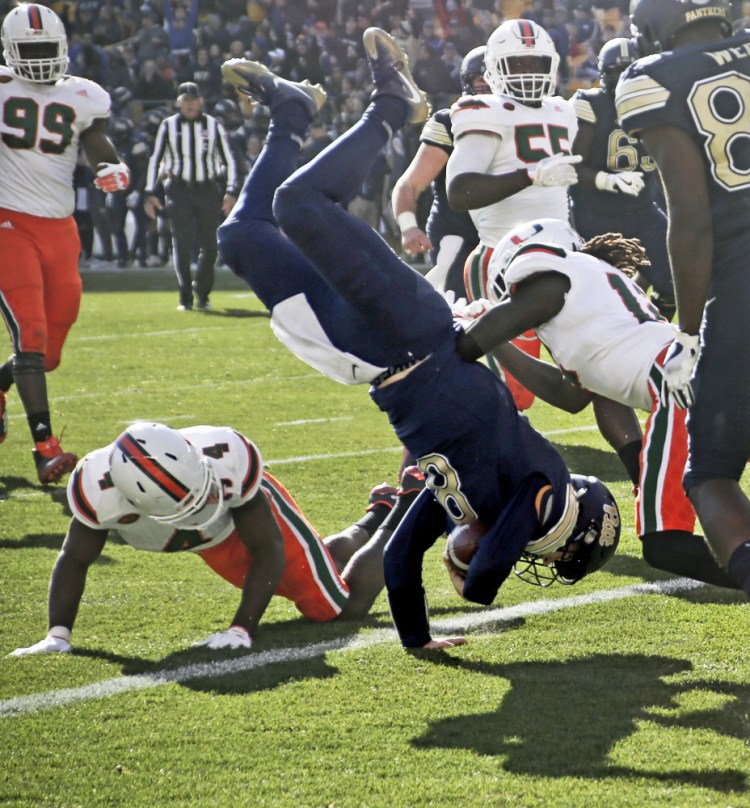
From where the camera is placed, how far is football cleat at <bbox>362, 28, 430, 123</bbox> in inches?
154

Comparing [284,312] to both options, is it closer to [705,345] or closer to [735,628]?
[705,345]

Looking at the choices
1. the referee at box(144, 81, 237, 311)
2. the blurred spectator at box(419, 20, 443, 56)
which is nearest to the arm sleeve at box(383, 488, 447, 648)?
the referee at box(144, 81, 237, 311)

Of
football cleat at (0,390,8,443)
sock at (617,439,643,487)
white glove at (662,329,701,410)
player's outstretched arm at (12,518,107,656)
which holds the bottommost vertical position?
football cleat at (0,390,8,443)

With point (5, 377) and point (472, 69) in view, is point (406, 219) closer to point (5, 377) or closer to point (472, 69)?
point (472, 69)

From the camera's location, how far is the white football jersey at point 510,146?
5.64 m

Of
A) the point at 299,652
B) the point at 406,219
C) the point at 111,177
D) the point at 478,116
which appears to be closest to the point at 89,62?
the point at 111,177

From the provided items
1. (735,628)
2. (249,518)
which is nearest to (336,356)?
(249,518)

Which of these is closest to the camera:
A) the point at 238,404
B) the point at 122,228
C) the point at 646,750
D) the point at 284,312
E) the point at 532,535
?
the point at 646,750

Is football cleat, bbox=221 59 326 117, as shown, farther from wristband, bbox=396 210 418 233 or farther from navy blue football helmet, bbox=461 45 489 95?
navy blue football helmet, bbox=461 45 489 95

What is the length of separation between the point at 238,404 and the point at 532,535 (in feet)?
15.0

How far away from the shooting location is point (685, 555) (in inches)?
→ 140

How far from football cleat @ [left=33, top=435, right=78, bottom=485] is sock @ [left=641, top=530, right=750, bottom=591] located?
3.15 meters

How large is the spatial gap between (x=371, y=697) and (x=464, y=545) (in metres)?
0.56

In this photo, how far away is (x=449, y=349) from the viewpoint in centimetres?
362
